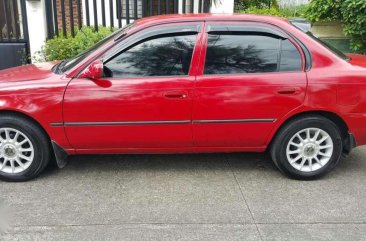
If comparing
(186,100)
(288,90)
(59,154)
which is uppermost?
(288,90)

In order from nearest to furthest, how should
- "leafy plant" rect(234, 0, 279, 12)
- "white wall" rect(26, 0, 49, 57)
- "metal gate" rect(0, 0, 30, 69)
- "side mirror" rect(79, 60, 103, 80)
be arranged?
"side mirror" rect(79, 60, 103, 80) < "white wall" rect(26, 0, 49, 57) < "metal gate" rect(0, 0, 30, 69) < "leafy plant" rect(234, 0, 279, 12)

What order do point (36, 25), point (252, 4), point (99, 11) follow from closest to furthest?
point (36, 25) < point (99, 11) < point (252, 4)

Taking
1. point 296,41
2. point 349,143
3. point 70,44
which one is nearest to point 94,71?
point 296,41

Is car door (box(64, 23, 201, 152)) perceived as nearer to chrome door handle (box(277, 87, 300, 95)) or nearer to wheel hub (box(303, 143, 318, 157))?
chrome door handle (box(277, 87, 300, 95))

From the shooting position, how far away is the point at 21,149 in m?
3.92

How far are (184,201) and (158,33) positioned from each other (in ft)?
5.53

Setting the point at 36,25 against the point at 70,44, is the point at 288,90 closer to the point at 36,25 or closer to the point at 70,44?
the point at 70,44

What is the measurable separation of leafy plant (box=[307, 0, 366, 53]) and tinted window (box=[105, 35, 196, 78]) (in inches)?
165

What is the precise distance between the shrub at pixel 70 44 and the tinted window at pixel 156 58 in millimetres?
2985

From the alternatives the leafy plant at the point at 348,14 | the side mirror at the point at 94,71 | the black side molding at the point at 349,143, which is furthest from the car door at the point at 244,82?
the leafy plant at the point at 348,14

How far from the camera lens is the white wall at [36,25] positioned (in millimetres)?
7219

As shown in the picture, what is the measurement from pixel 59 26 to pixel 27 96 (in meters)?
4.69

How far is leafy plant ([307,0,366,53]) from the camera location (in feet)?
22.1

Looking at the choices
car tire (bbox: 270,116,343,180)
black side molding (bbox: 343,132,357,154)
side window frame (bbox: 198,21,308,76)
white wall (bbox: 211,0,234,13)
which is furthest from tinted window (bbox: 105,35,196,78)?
white wall (bbox: 211,0,234,13)
